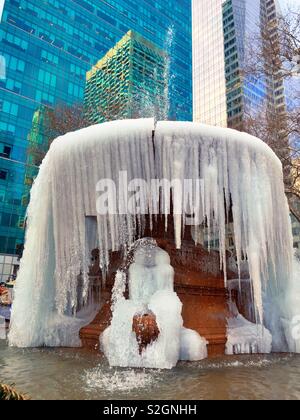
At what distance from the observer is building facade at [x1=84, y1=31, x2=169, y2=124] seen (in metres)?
19.7

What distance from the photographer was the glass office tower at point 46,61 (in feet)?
150

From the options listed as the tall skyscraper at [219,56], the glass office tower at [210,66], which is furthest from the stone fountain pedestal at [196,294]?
the glass office tower at [210,66]

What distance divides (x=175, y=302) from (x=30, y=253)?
3.14 meters

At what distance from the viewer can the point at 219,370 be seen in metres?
4.61

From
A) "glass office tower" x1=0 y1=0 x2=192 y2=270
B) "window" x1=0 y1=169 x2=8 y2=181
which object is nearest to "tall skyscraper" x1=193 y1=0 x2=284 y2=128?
"glass office tower" x1=0 y1=0 x2=192 y2=270

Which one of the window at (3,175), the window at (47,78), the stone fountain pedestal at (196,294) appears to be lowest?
the stone fountain pedestal at (196,294)

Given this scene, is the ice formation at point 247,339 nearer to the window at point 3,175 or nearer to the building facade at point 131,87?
the building facade at point 131,87

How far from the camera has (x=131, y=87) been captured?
2550cm

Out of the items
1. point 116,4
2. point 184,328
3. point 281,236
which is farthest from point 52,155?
point 116,4

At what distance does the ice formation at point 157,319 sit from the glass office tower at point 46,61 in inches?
1361

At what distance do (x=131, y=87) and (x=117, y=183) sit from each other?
2118cm

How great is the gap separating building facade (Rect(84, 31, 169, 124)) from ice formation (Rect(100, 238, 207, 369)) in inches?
551

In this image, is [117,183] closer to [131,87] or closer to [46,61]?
[131,87]
